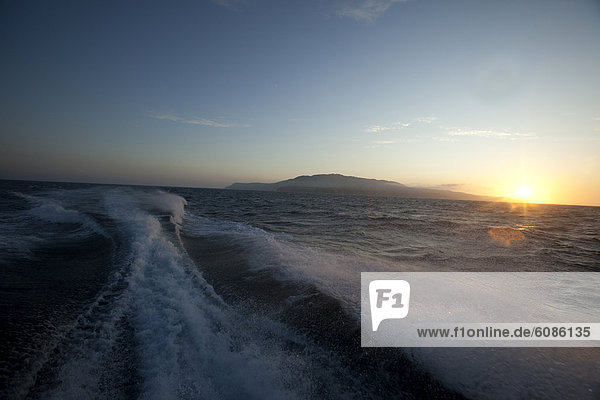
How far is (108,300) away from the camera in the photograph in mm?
4809

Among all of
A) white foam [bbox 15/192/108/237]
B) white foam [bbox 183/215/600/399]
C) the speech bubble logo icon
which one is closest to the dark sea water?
white foam [bbox 183/215/600/399]

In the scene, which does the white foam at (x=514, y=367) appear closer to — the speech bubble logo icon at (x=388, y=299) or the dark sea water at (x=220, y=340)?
the dark sea water at (x=220, y=340)

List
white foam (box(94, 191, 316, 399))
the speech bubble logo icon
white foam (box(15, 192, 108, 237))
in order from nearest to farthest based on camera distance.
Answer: white foam (box(94, 191, 316, 399)), the speech bubble logo icon, white foam (box(15, 192, 108, 237))

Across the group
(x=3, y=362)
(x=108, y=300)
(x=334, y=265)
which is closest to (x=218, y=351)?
(x=3, y=362)

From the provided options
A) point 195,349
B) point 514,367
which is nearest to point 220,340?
point 195,349

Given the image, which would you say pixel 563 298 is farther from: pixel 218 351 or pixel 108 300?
pixel 108 300

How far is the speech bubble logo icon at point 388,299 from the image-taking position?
428cm

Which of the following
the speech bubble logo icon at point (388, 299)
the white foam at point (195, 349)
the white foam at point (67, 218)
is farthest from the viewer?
the white foam at point (67, 218)

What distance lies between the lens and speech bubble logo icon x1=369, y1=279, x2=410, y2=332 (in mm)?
4281

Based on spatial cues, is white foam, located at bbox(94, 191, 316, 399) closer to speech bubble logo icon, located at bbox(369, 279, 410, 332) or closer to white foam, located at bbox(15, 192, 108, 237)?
speech bubble logo icon, located at bbox(369, 279, 410, 332)

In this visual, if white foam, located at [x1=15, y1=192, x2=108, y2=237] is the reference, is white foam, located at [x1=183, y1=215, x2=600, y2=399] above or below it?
below

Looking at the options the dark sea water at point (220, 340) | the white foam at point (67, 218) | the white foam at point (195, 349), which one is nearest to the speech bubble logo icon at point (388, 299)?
the dark sea water at point (220, 340)

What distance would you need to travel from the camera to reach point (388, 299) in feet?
16.6

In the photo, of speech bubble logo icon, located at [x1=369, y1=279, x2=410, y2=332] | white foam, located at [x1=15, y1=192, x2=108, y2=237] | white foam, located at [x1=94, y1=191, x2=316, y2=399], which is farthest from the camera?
white foam, located at [x1=15, y1=192, x2=108, y2=237]
